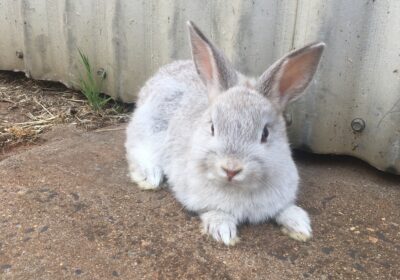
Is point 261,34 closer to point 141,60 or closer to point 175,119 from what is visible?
point 175,119

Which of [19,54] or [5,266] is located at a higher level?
[19,54]

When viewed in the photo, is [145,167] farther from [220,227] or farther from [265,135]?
[265,135]

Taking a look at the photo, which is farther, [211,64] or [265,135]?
[211,64]

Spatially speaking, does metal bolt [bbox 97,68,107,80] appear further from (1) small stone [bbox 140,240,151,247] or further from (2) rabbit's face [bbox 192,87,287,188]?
(1) small stone [bbox 140,240,151,247]

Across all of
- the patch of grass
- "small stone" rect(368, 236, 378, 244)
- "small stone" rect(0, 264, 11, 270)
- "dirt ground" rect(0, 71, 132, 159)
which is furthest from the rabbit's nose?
the patch of grass

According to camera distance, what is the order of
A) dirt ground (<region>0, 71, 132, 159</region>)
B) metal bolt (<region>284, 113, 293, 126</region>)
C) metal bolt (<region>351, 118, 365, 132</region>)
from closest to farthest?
1. metal bolt (<region>351, 118, 365, 132</region>)
2. metal bolt (<region>284, 113, 293, 126</region>)
3. dirt ground (<region>0, 71, 132, 159</region>)

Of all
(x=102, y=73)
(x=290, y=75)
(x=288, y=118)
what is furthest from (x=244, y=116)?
(x=102, y=73)
